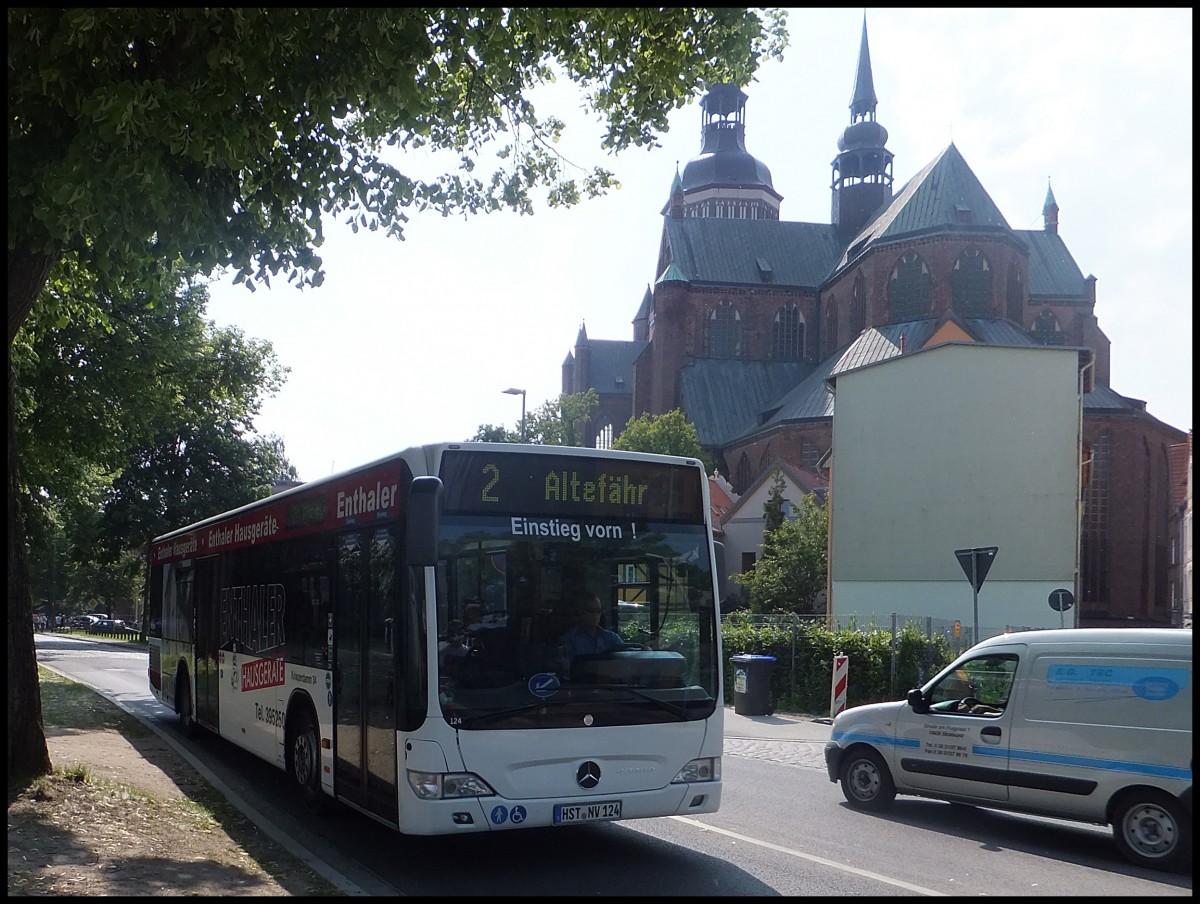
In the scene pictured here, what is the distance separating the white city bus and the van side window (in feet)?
9.11

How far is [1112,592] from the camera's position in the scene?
2312 inches

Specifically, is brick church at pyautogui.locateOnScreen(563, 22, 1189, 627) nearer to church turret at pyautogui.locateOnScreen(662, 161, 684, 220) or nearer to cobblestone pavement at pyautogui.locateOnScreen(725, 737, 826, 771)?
church turret at pyautogui.locateOnScreen(662, 161, 684, 220)

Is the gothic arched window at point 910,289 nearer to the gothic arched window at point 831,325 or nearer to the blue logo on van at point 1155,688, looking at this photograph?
the gothic arched window at point 831,325

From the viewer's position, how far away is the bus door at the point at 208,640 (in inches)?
534

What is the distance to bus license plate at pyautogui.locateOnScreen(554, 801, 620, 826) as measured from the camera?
7.70 meters

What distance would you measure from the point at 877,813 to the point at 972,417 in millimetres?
21901

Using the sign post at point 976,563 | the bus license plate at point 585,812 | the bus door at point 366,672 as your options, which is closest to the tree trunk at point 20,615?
the bus door at point 366,672

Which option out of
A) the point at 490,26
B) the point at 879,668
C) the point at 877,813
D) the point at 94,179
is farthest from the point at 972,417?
the point at 94,179

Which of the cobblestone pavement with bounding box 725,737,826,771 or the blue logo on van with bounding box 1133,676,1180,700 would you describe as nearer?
the blue logo on van with bounding box 1133,676,1180,700

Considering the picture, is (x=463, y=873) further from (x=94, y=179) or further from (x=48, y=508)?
(x=48, y=508)

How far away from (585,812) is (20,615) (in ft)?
16.2

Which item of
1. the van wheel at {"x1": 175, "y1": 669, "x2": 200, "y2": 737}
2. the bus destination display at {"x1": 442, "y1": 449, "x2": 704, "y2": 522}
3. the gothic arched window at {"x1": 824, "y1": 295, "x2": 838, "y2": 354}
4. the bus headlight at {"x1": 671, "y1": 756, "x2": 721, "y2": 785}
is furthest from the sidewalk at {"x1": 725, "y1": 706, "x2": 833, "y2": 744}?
the gothic arched window at {"x1": 824, "y1": 295, "x2": 838, "y2": 354}

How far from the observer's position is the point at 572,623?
7902mm

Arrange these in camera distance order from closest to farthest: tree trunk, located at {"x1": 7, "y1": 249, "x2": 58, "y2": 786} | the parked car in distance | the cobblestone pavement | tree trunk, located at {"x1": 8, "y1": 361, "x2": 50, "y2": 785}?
tree trunk, located at {"x1": 7, "y1": 249, "x2": 58, "y2": 786}
tree trunk, located at {"x1": 8, "y1": 361, "x2": 50, "y2": 785}
the cobblestone pavement
the parked car in distance
